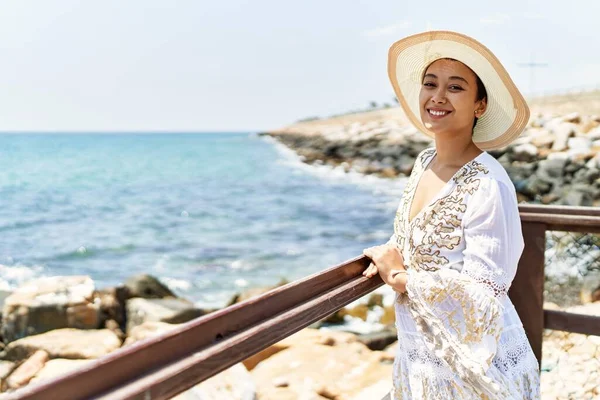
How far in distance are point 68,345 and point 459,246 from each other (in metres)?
5.15

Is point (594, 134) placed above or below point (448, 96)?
below

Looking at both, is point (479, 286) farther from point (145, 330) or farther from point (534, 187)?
point (534, 187)

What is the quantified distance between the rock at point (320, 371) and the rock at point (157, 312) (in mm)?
2368

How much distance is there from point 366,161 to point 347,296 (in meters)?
27.9

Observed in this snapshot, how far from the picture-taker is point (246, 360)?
5484 mm

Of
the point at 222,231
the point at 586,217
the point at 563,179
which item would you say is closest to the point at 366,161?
the point at 222,231

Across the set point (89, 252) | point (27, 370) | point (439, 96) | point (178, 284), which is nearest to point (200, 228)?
point (89, 252)

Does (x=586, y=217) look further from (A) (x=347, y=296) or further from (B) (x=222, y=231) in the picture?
(B) (x=222, y=231)

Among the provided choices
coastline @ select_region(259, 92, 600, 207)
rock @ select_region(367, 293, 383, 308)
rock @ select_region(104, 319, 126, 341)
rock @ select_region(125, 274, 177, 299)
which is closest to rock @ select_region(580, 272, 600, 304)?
rock @ select_region(367, 293, 383, 308)

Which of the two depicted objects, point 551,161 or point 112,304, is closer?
point 112,304

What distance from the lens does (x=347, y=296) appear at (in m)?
1.68

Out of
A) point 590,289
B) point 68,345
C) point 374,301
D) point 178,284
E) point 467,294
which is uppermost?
point 467,294

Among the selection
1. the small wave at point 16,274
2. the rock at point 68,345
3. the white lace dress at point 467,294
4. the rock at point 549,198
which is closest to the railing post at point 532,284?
the white lace dress at point 467,294

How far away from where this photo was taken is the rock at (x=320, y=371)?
444 cm
